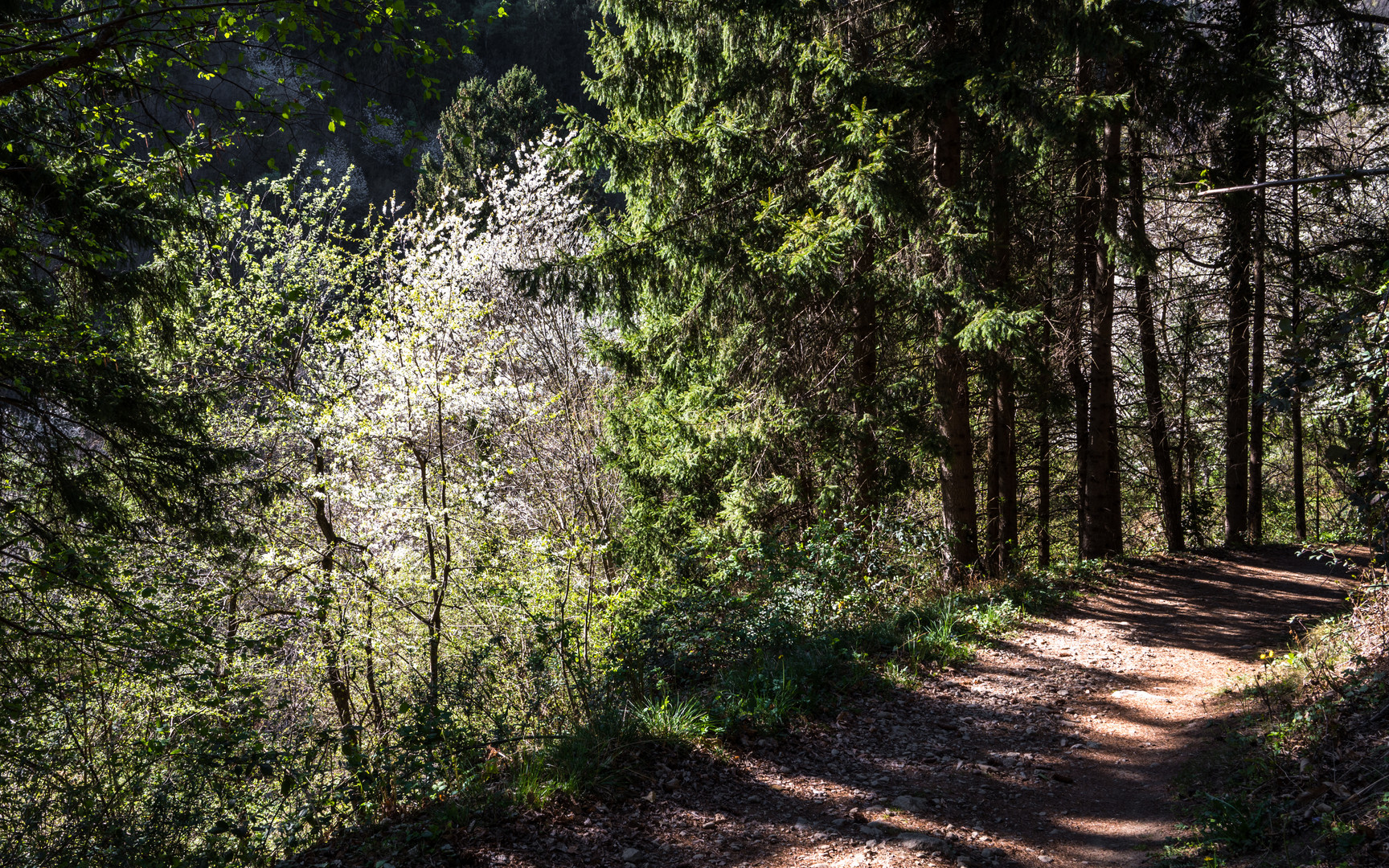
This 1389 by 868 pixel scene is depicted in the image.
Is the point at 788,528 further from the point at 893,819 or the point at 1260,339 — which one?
the point at 1260,339

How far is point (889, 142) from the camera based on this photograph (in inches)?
298

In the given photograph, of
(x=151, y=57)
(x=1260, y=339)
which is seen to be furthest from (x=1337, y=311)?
(x=1260, y=339)

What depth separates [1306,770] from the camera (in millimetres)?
3613

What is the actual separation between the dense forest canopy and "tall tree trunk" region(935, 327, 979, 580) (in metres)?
0.06

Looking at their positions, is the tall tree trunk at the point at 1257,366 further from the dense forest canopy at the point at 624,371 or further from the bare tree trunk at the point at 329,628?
the bare tree trunk at the point at 329,628

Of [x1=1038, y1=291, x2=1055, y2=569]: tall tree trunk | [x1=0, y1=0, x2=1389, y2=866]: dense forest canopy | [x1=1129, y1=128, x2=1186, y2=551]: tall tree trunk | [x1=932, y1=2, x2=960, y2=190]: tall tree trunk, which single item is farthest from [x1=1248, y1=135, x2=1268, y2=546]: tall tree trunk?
[x1=932, y1=2, x2=960, y2=190]: tall tree trunk

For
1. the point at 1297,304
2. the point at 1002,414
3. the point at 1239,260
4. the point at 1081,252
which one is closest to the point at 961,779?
the point at 1002,414

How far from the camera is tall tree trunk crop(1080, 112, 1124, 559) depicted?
958 cm

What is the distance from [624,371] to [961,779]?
7.80m

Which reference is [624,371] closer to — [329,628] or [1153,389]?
[329,628]

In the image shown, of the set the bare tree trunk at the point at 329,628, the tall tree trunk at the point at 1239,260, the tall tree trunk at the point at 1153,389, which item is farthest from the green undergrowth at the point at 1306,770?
the bare tree trunk at the point at 329,628

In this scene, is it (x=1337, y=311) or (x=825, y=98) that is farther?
(x=825, y=98)

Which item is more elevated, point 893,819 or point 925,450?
point 925,450

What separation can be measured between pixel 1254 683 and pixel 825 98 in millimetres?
6374
